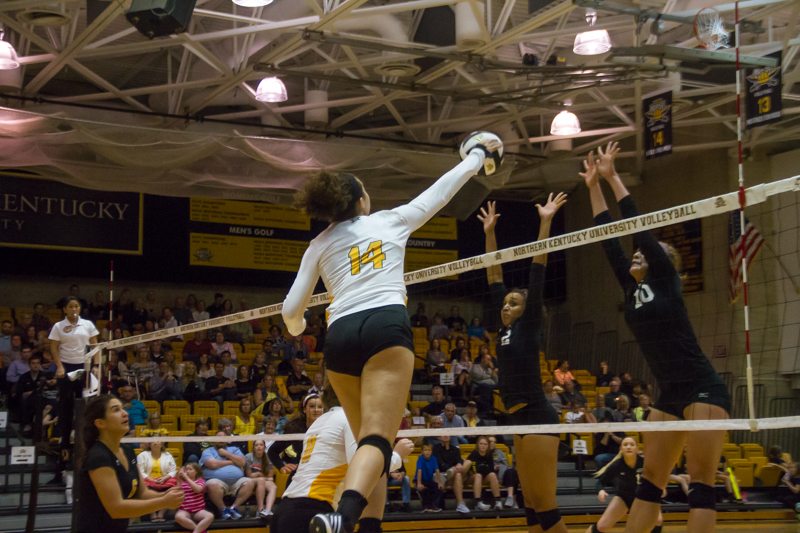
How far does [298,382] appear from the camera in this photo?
13.4m

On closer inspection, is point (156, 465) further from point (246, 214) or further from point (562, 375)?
point (246, 214)

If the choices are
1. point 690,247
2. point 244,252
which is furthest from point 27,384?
point 690,247

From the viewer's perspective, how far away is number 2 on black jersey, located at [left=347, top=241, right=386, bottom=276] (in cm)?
335

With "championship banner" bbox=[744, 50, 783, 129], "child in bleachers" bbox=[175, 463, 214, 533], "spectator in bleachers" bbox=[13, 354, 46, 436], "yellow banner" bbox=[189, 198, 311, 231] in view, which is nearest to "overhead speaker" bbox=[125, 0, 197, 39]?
"child in bleachers" bbox=[175, 463, 214, 533]

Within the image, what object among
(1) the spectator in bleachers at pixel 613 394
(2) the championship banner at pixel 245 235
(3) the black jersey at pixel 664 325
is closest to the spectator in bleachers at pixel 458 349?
(1) the spectator in bleachers at pixel 613 394

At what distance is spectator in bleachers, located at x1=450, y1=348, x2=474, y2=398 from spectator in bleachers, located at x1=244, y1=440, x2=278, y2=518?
3.69 metres

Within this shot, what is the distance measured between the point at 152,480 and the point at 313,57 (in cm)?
817

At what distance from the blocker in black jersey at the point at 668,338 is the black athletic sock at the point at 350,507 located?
86.2 inches

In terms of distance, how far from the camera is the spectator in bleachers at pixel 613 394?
1369 centimetres

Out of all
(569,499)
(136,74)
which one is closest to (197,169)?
(136,74)

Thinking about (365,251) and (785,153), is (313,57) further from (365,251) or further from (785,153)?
(365,251)

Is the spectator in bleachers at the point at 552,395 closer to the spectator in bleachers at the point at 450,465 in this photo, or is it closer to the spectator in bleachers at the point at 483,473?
the spectator in bleachers at the point at 483,473

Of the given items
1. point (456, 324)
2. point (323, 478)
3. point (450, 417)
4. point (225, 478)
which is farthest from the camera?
point (456, 324)

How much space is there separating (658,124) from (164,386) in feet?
29.8
